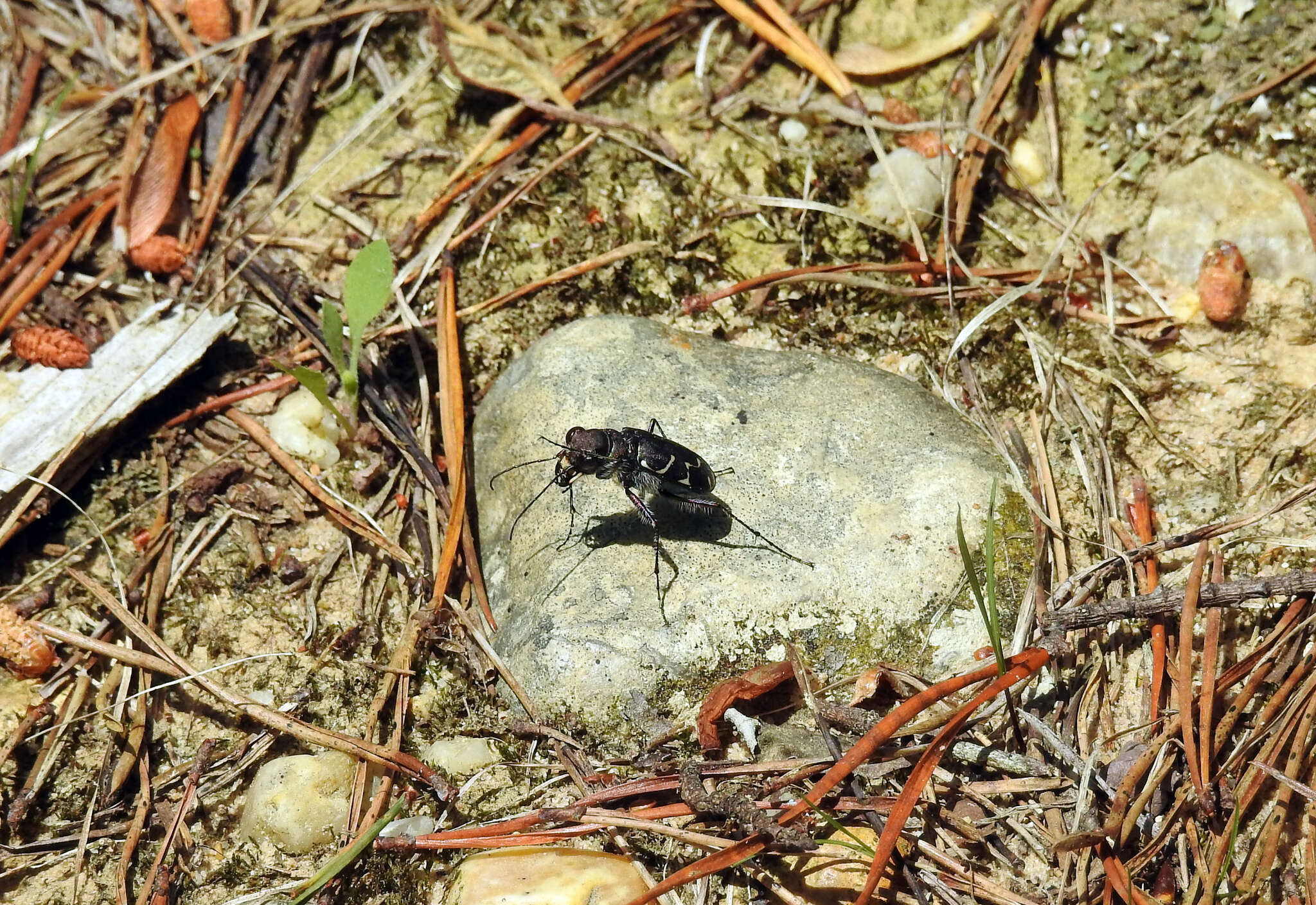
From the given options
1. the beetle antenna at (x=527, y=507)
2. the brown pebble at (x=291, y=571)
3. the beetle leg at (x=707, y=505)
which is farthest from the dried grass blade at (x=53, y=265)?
the beetle leg at (x=707, y=505)

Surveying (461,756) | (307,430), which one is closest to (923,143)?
(307,430)

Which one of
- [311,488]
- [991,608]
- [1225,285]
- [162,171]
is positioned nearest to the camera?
[991,608]

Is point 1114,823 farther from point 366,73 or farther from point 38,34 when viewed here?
point 38,34

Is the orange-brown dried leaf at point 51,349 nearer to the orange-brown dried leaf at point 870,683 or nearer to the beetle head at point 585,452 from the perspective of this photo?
the beetle head at point 585,452

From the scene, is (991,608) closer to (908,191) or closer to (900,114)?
(908,191)

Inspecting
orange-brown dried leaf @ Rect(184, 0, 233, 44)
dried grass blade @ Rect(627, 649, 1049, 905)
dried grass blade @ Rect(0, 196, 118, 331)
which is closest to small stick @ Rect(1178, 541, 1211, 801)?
dried grass blade @ Rect(627, 649, 1049, 905)

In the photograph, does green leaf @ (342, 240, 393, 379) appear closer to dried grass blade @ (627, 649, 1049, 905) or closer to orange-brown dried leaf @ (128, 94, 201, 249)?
orange-brown dried leaf @ (128, 94, 201, 249)
